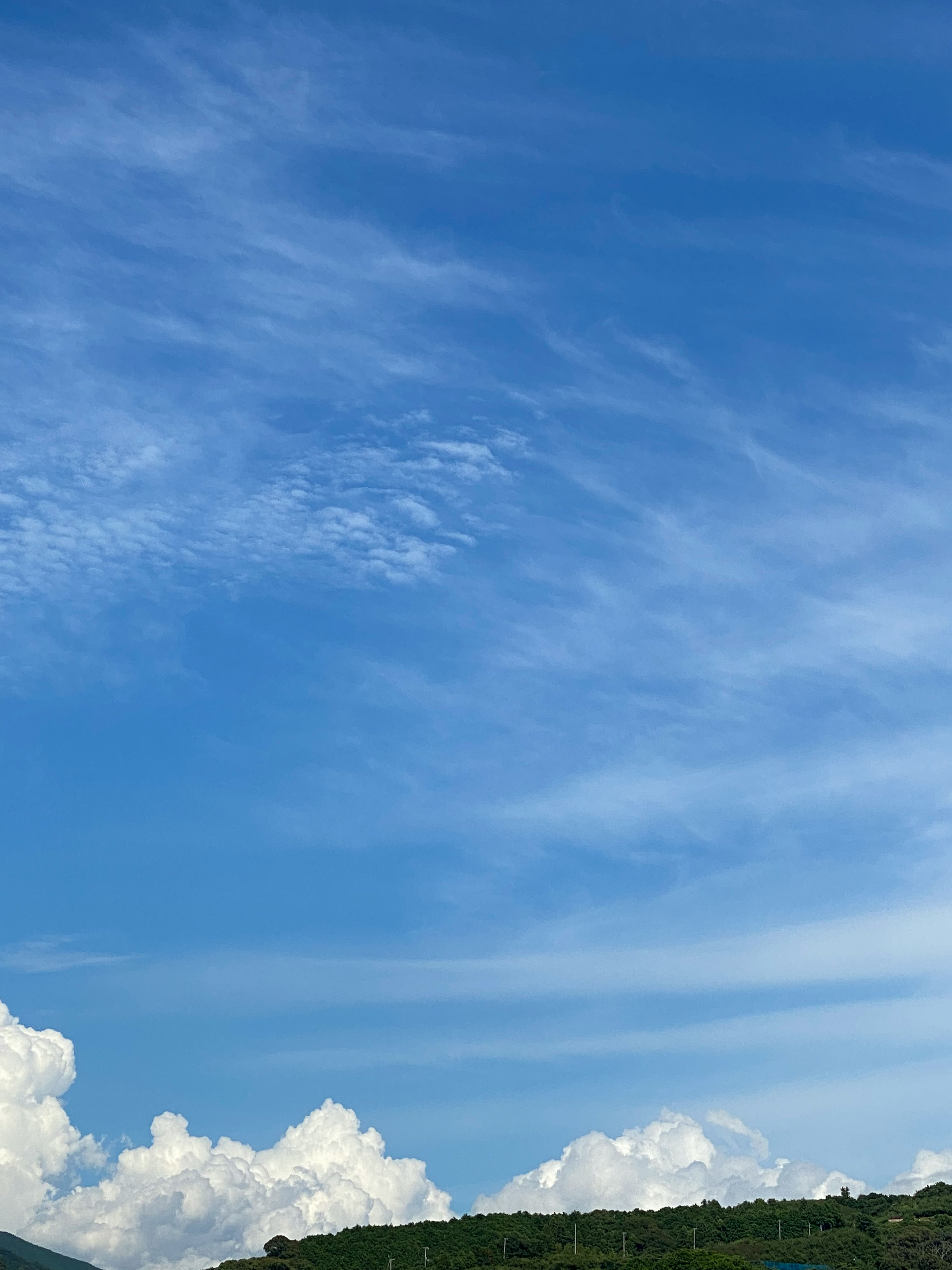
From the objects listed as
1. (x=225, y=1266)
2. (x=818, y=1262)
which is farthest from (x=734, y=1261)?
(x=225, y=1266)

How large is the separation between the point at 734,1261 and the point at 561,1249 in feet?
148

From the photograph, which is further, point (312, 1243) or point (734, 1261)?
point (312, 1243)

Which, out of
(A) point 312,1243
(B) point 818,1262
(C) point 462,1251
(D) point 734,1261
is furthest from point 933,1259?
(A) point 312,1243

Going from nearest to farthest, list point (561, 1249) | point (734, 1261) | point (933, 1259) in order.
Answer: point (734, 1261)
point (933, 1259)
point (561, 1249)

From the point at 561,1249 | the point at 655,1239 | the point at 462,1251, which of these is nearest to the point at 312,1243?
the point at 462,1251

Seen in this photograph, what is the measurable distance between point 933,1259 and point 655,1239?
41439 mm

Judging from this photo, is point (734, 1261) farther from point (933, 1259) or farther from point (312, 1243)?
point (312, 1243)

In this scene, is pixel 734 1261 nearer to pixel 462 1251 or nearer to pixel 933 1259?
pixel 933 1259

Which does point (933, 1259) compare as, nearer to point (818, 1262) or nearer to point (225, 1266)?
point (818, 1262)

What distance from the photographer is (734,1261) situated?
15000cm

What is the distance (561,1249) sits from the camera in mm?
189250

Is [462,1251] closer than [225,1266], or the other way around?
[225,1266]

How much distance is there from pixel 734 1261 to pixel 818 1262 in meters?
33.2

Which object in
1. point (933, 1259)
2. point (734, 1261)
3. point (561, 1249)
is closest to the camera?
point (734, 1261)
